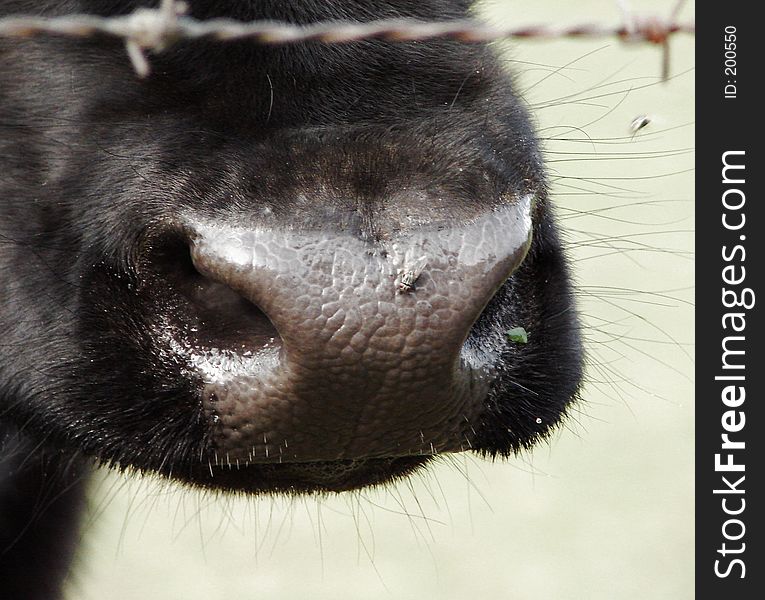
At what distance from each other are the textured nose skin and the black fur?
0.17ft

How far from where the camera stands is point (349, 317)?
1.21 meters

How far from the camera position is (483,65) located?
1.49m

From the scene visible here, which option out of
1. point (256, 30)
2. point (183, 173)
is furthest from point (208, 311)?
point (256, 30)

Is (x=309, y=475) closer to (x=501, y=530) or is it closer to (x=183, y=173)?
(x=183, y=173)

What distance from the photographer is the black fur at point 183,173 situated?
128 centimetres

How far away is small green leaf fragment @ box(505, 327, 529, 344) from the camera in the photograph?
1403 millimetres

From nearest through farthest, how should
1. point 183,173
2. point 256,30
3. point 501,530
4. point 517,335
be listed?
point 256,30 < point 183,173 < point 517,335 < point 501,530

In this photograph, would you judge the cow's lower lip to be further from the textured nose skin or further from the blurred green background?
the blurred green background

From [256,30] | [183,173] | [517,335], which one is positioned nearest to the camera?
[256,30]

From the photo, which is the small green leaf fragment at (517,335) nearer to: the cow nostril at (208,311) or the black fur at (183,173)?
the black fur at (183,173)

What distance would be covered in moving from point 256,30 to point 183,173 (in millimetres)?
199

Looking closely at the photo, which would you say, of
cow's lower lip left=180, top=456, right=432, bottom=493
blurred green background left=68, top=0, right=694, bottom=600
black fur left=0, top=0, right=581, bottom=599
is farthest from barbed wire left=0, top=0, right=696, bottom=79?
blurred green background left=68, top=0, right=694, bottom=600

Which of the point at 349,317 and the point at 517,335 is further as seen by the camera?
the point at 517,335

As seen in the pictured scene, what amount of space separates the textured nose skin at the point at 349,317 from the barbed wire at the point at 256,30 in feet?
0.63
